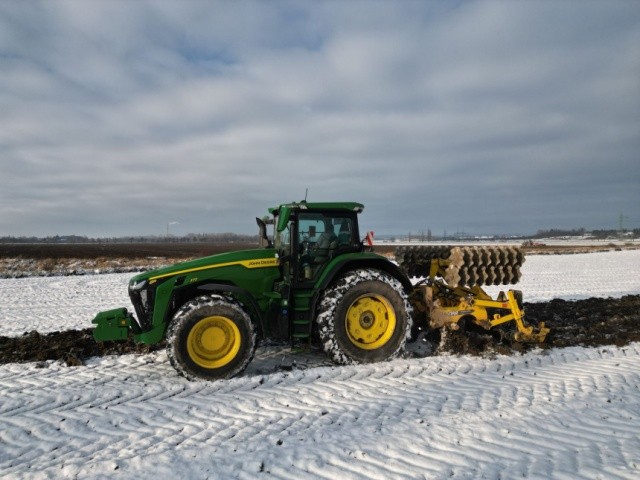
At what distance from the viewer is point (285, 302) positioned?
607 centimetres

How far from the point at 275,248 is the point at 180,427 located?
9.39 feet

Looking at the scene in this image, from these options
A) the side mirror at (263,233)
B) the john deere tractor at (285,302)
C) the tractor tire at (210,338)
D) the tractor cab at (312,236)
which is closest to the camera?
the tractor tire at (210,338)

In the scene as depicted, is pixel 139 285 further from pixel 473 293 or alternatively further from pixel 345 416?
pixel 473 293

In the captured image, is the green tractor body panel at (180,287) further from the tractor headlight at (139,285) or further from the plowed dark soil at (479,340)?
the plowed dark soil at (479,340)

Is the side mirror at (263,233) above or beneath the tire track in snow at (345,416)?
above

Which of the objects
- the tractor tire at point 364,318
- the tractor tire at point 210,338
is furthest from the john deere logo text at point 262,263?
the tractor tire at point 364,318

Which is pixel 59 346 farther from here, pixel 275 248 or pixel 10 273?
pixel 10 273

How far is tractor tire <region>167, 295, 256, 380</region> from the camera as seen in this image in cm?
551

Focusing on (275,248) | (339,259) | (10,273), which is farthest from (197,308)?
(10,273)

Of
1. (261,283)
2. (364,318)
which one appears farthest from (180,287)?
(364,318)

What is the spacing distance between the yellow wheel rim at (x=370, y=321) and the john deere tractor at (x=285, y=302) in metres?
0.01

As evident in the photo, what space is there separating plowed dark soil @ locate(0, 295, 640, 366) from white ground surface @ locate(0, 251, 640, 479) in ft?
1.11

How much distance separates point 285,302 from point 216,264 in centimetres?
100

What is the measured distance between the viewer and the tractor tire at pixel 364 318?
6070 millimetres
